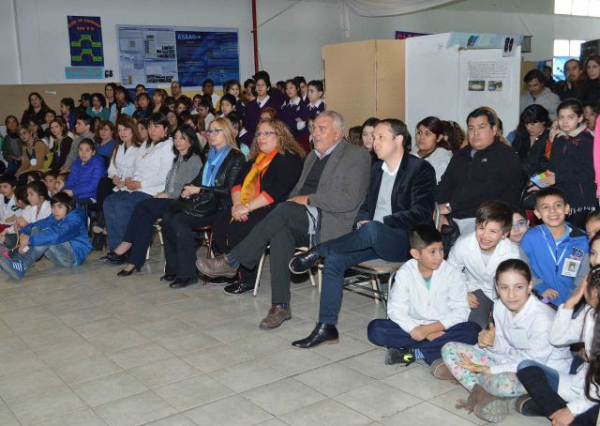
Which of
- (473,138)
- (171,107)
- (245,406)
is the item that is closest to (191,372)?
(245,406)

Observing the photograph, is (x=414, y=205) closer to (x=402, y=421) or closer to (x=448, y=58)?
(x=402, y=421)

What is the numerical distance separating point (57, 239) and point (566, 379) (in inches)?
170

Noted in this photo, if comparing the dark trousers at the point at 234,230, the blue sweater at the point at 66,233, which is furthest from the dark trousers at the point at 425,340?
the blue sweater at the point at 66,233

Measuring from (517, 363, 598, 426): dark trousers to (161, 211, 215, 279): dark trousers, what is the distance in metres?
2.88

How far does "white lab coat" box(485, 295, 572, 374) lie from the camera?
2820 millimetres

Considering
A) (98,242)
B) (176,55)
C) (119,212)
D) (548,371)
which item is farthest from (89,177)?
(176,55)

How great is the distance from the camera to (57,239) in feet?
18.3

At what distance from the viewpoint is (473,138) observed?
4109 millimetres

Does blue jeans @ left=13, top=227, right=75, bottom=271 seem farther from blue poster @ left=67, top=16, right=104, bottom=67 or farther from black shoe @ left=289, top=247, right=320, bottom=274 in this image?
blue poster @ left=67, top=16, right=104, bottom=67

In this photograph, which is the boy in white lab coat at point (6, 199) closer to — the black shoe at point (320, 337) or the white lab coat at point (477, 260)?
the black shoe at point (320, 337)

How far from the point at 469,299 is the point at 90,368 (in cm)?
204

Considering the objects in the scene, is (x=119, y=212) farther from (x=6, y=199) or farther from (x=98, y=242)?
(x=6, y=199)

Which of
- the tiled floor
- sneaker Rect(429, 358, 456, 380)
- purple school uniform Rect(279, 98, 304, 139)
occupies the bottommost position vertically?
the tiled floor

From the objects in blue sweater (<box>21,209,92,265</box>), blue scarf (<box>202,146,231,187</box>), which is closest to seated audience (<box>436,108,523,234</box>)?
blue scarf (<box>202,146,231,187</box>)
